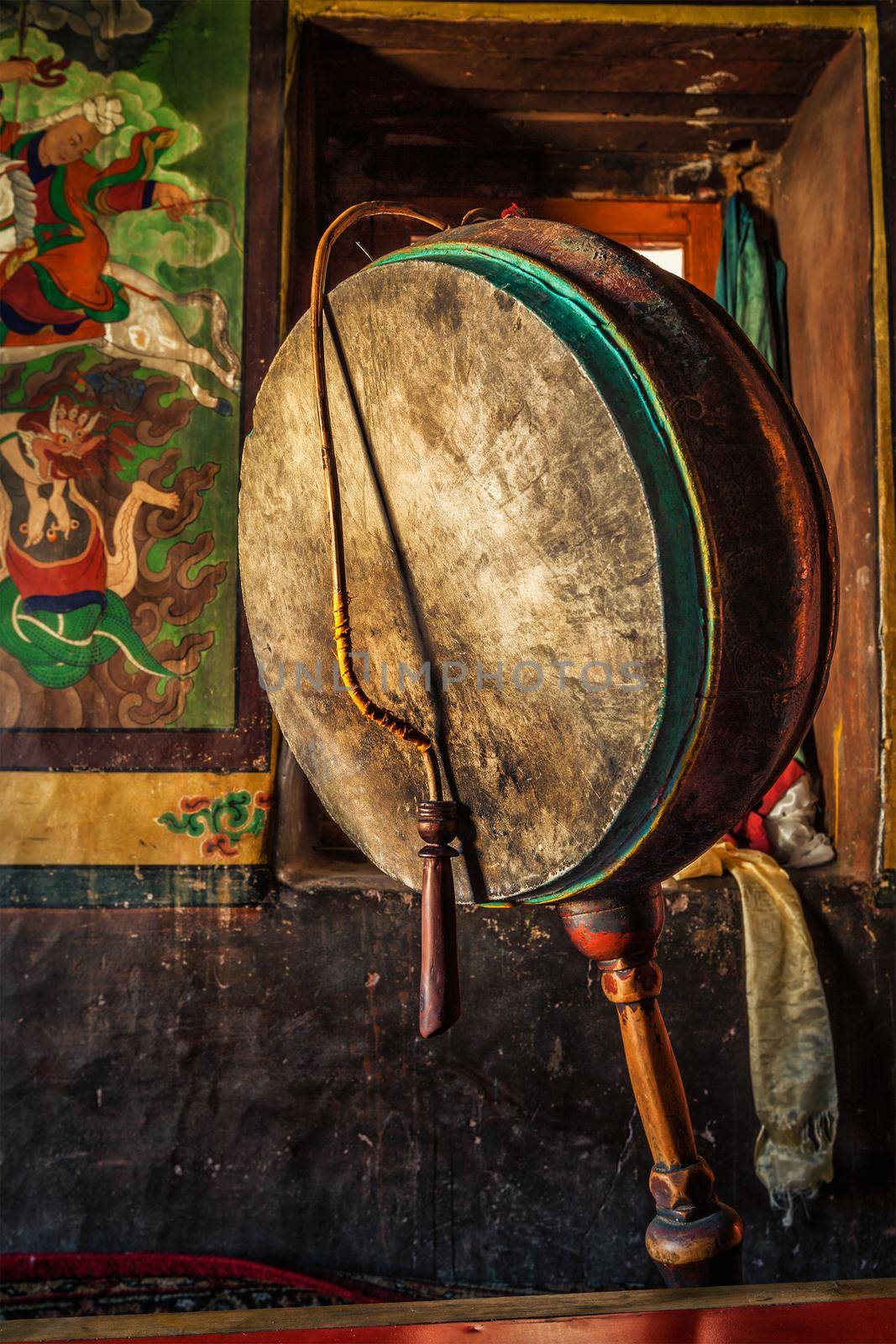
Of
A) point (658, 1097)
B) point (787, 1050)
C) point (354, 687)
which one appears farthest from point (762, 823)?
point (354, 687)

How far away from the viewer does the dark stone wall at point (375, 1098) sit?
1914 mm

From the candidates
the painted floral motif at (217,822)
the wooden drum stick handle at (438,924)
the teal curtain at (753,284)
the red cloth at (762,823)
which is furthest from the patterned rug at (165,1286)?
the teal curtain at (753,284)

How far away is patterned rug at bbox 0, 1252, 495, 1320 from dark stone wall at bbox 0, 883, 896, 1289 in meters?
0.03

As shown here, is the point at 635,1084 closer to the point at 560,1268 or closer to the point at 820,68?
the point at 560,1268

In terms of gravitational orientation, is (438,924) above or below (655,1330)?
above

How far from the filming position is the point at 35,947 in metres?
1.95

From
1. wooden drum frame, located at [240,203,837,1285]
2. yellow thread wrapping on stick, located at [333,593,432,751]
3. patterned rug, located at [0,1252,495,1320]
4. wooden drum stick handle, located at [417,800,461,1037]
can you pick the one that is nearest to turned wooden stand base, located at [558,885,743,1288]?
wooden drum frame, located at [240,203,837,1285]

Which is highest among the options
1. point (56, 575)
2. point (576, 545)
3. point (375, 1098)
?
point (56, 575)

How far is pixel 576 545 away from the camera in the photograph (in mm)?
789

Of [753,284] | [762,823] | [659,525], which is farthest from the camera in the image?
[753,284]

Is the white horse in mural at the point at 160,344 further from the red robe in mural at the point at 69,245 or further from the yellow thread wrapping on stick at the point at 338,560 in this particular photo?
the yellow thread wrapping on stick at the point at 338,560

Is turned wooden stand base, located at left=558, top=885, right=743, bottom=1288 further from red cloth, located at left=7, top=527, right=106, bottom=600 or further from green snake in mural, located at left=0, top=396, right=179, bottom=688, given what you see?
red cloth, located at left=7, top=527, right=106, bottom=600

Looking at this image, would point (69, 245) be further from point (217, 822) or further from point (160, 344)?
point (217, 822)

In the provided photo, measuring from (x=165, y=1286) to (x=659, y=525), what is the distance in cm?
196
